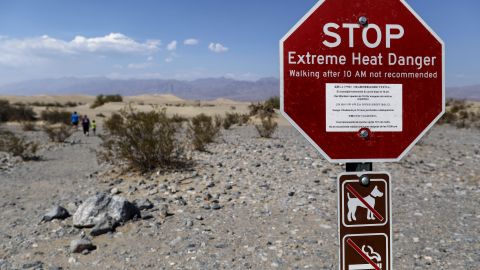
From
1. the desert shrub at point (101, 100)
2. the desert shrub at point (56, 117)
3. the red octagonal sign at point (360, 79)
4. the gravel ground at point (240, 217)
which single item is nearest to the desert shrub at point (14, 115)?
the desert shrub at point (56, 117)

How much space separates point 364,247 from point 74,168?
39.1ft

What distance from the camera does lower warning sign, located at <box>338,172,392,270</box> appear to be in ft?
6.54

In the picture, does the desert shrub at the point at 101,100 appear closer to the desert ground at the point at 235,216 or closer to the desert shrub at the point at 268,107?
the desert shrub at the point at 268,107

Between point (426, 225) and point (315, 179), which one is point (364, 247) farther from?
point (315, 179)

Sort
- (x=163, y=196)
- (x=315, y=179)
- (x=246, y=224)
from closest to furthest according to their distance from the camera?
(x=246, y=224) → (x=163, y=196) → (x=315, y=179)

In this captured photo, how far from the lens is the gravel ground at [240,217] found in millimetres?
4934

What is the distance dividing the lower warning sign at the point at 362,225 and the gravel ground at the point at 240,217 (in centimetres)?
275

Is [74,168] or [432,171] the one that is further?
[74,168]

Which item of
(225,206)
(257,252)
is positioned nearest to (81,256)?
(257,252)

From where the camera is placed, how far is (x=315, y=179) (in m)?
8.70

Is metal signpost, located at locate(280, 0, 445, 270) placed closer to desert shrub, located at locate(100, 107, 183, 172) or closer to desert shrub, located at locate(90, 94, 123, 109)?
desert shrub, located at locate(100, 107, 183, 172)

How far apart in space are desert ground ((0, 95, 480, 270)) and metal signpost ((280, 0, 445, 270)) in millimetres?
2797

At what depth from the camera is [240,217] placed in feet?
20.9

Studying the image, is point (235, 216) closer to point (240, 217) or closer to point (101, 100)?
point (240, 217)
